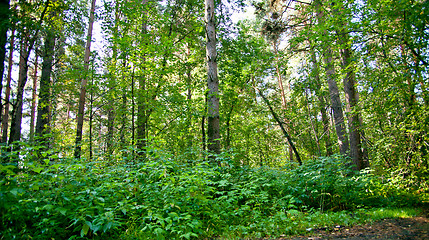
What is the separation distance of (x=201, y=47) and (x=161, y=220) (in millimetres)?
10743

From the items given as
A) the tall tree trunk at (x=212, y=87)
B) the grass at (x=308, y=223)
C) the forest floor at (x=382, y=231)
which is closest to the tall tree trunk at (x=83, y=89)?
the tall tree trunk at (x=212, y=87)

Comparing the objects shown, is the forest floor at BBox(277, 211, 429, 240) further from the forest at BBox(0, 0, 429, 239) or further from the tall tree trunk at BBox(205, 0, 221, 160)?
the tall tree trunk at BBox(205, 0, 221, 160)

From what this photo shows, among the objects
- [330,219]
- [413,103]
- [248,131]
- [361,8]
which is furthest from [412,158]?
[248,131]

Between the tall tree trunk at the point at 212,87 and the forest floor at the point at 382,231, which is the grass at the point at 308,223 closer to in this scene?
the forest floor at the point at 382,231

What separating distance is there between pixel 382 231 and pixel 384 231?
33 mm

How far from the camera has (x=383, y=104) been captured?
519 cm

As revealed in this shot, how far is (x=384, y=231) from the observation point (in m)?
3.53

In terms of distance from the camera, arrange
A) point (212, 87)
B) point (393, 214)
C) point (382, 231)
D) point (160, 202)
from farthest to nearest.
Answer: point (212, 87) < point (393, 214) < point (160, 202) < point (382, 231)

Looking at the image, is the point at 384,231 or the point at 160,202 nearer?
the point at 384,231

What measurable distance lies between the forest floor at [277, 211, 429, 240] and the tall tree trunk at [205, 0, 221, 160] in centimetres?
366

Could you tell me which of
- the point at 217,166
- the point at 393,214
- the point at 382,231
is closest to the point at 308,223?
the point at 382,231

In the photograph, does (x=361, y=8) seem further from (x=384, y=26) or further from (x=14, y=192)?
(x=14, y=192)

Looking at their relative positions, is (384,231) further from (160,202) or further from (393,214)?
(160,202)

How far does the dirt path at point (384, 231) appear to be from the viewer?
10.7ft
